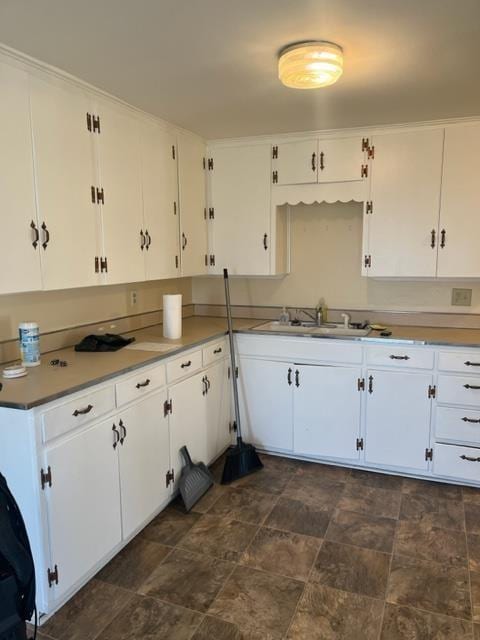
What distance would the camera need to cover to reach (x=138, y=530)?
2.45 metres

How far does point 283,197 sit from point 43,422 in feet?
7.42

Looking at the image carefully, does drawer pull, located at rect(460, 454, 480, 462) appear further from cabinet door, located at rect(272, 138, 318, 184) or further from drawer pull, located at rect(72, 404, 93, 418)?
drawer pull, located at rect(72, 404, 93, 418)

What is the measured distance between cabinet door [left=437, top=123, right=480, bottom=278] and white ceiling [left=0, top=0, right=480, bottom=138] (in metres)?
0.17

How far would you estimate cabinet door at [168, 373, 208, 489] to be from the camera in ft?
8.89

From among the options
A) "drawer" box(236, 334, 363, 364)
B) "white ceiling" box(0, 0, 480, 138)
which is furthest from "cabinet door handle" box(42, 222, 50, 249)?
"drawer" box(236, 334, 363, 364)

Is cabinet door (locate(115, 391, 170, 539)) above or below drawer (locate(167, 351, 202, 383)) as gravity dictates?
below

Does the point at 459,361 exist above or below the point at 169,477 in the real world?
above

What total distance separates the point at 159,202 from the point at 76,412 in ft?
5.13

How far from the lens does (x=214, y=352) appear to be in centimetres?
318

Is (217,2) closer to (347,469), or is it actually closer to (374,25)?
(374,25)

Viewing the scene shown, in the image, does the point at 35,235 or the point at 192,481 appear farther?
the point at 192,481

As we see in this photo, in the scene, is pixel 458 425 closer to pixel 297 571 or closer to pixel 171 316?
pixel 297 571

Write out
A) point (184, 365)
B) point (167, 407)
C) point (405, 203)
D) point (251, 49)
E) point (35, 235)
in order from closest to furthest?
point (251, 49)
point (35, 235)
point (167, 407)
point (184, 365)
point (405, 203)

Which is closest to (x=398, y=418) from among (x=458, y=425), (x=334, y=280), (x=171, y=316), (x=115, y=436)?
(x=458, y=425)
